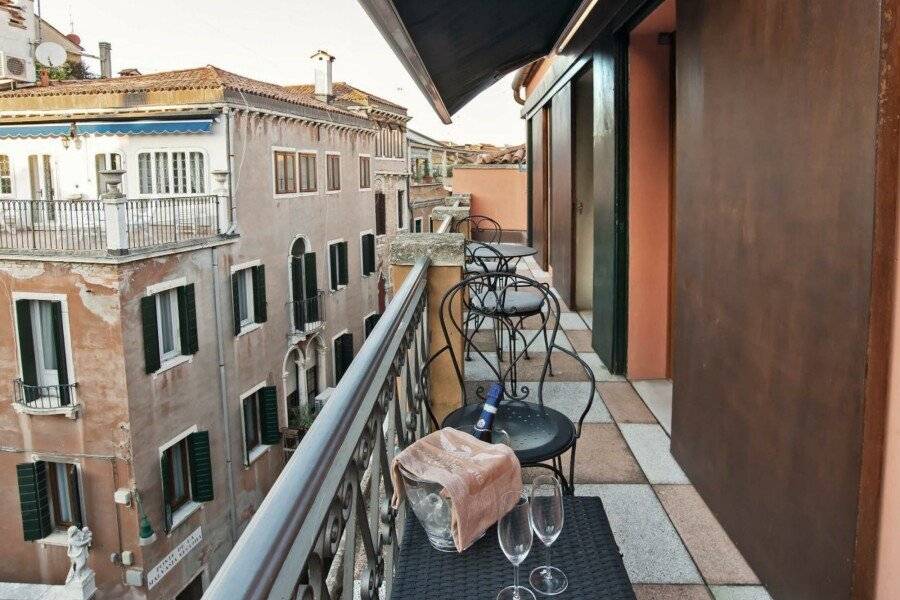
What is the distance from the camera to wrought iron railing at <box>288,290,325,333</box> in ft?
63.0

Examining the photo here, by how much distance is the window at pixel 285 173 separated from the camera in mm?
18750

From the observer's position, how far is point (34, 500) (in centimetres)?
1298

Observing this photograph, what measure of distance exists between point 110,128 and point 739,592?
19.0m

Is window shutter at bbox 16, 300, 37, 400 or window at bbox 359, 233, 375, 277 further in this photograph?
window at bbox 359, 233, 375, 277

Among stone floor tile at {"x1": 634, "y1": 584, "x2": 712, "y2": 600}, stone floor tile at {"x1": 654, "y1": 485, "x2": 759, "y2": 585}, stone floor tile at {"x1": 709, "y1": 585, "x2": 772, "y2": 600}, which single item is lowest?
stone floor tile at {"x1": 634, "y1": 584, "x2": 712, "y2": 600}

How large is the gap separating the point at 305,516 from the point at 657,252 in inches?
135

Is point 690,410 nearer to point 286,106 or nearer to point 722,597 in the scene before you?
point 722,597

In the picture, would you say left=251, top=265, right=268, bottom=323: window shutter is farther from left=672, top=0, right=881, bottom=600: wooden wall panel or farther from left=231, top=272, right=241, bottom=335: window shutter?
left=672, top=0, right=881, bottom=600: wooden wall panel

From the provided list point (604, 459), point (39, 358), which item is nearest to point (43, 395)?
point (39, 358)

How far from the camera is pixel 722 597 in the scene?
2055mm

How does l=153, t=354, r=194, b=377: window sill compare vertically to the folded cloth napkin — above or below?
below

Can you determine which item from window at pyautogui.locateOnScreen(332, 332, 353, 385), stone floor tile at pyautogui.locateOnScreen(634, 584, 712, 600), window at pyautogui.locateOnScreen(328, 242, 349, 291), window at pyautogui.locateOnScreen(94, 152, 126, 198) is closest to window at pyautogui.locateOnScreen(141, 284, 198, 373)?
window at pyautogui.locateOnScreen(94, 152, 126, 198)

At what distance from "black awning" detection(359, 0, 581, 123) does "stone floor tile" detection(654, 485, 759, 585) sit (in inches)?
76.7

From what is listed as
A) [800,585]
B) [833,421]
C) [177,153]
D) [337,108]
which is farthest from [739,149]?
[337,108]
